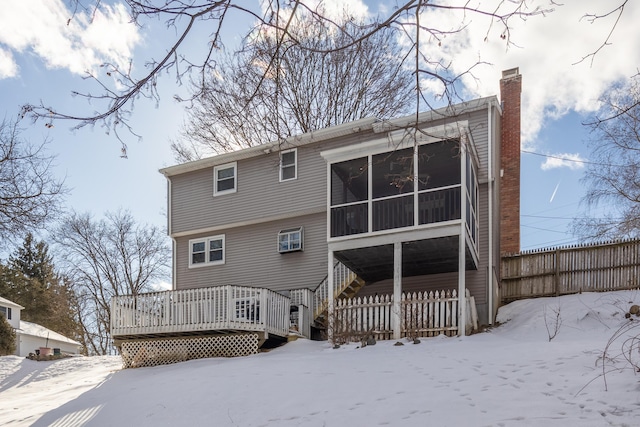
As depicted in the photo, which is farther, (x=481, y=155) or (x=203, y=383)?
(x=481, y=155)

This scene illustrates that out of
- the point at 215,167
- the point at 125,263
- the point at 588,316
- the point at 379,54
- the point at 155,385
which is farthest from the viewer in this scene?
the point at 125,263

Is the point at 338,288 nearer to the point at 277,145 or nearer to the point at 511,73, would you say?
the point at 277,145

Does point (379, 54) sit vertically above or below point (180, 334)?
above

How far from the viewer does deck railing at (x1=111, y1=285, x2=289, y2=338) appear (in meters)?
15.0

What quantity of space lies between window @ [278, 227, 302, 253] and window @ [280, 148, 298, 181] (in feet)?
5.32

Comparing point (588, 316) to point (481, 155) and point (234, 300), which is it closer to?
point (481, 155)

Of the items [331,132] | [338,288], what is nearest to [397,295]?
[338,288]

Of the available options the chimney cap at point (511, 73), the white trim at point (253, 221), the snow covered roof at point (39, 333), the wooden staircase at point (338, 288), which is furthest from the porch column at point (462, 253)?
the snow covered roof at point (39, 333)

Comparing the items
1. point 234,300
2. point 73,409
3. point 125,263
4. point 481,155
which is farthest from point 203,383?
point 125,263

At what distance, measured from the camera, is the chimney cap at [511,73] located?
1861cm

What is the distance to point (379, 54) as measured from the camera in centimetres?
2367

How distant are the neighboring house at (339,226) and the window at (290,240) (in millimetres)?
34

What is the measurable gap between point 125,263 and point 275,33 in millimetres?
29727

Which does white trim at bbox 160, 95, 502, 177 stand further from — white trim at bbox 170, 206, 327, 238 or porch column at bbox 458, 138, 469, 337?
porch column at bbox 458, 138, 469, 337
